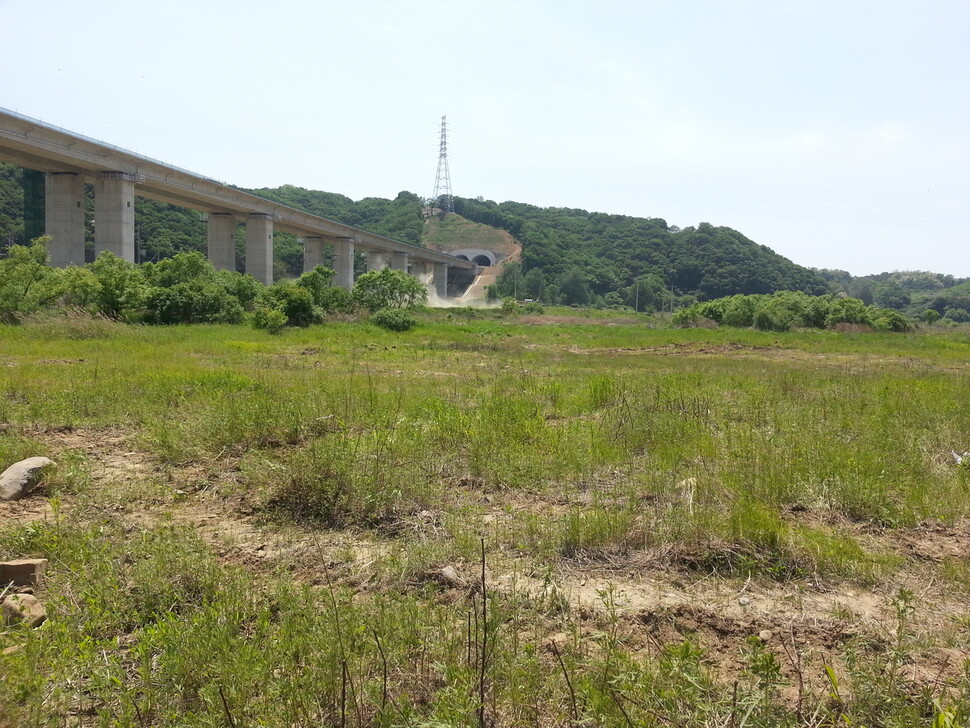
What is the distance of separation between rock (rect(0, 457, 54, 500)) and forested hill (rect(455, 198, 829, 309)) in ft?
294

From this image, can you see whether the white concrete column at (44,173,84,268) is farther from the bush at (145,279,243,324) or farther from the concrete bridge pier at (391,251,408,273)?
the concrete bridge pier at (391,251,408,273)

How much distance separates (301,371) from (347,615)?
11576 millimetres

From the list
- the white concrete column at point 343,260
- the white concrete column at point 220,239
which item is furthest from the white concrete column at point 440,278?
the white concrete column at point 220,239

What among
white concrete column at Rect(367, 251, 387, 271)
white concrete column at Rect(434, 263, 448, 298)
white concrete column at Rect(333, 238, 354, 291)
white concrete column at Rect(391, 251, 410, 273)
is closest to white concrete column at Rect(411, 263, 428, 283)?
white concrete column at Rect(434, 263, 448, 298)

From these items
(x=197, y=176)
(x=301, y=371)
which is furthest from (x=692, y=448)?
(x=197, y=176)

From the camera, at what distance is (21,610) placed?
3.69 meters

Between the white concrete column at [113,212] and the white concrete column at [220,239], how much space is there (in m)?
14.6

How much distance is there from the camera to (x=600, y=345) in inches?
1230

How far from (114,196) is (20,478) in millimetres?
41951

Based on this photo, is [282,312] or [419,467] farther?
[282,312]

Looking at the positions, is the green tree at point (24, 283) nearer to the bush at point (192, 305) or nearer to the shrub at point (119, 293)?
the shrub at point (119, 293)

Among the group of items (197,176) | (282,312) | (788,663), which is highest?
(197,176)

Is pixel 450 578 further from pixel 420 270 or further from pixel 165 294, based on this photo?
pixel 420 270

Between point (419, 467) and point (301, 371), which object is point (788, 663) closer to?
point (419, 467)
